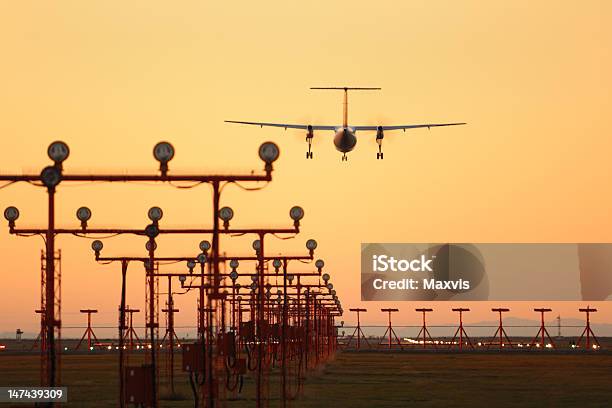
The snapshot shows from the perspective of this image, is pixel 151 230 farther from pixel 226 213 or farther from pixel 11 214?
pixel 11 214

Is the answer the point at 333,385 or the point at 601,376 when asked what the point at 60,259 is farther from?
the point at 601,376

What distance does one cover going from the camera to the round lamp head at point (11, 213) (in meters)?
49.2

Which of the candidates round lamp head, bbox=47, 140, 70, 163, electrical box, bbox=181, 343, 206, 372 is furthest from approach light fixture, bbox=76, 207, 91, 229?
round lamp head, bbox=47, 140, 70, 163

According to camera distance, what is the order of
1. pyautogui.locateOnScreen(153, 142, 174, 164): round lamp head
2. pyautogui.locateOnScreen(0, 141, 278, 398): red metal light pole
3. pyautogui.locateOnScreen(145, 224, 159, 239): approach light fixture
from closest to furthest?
pyautogui.locateOnScreen(0, 141, 278, 398): red metal light pole → pyautogui.locateOnScreen(153, 142, 174, 164): round lamp head → pyautogui.locateOnScreen(145, 224, 159, 239): approach light fixture

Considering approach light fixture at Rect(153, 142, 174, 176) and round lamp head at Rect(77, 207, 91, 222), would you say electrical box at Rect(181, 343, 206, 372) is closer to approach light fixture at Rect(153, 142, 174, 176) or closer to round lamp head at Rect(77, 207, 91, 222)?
round lamp head at Rect(77, 207, 91, 222)

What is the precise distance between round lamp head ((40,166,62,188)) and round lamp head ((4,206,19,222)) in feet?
34.9

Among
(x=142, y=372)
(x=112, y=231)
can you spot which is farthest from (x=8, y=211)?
(x=142, y=372)

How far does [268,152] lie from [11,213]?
12.8m

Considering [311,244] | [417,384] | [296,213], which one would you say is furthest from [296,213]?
[417,384]

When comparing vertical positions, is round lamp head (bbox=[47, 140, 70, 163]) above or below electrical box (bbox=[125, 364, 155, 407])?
above

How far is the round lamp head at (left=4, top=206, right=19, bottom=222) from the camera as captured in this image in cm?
4919

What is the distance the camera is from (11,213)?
49406 millimetres

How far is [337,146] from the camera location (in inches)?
5037

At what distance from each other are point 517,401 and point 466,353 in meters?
89.3
